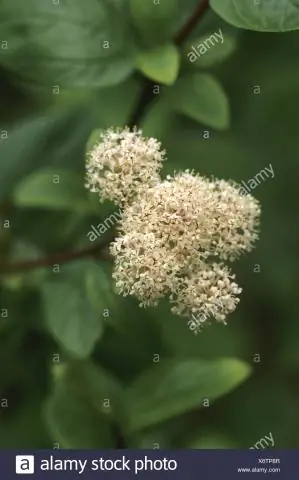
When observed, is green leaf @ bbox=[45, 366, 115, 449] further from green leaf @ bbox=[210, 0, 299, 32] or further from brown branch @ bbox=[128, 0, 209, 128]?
green leaf @ bbox=[210, 0, 299, 32]

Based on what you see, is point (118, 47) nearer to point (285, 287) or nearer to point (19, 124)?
point (19, 124)

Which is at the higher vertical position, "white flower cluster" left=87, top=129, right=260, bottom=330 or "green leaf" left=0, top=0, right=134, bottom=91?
"green leaf" left=0, top=0, right=134, bottom=91

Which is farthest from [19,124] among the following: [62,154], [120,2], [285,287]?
[285,287]

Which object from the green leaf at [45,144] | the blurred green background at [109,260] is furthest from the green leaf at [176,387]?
the green leaf at [45,144]

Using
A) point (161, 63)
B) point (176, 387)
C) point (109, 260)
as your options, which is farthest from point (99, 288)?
point (161, 63)

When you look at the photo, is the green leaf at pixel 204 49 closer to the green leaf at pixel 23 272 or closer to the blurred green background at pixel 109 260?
the blurred green background at pixel 109 260

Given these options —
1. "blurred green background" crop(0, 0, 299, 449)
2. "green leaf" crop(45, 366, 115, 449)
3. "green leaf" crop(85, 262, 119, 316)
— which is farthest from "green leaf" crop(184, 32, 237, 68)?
"green leaf" crop(45, 366, 115, 449)

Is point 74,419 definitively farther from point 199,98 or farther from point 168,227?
point 199,98
